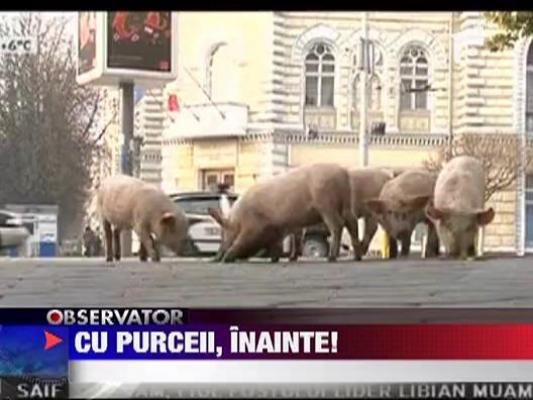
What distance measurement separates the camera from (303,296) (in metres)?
3.83

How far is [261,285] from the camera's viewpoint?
3861 millimetres

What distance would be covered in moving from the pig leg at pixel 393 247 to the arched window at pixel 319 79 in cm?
38

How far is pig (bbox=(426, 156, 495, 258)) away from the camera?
3.86 meters

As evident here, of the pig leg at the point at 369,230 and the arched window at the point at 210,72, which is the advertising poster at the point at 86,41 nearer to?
the arched window at the point at 210,72

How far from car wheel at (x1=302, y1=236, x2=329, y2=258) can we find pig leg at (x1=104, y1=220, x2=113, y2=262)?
49 cm

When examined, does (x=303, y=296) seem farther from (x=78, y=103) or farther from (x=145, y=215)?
(x=78, y=103)

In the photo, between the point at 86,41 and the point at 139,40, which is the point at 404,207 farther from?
the point at 86,41

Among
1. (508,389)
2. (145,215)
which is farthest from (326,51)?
(508,389)

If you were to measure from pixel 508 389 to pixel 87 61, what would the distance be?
132 centimetres

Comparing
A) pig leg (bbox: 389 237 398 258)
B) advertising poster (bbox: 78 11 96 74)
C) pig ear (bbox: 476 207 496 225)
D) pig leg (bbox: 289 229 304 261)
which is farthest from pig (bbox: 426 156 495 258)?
advertising poster (bbox: 78 11 96 74)

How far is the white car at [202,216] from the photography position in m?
3.89

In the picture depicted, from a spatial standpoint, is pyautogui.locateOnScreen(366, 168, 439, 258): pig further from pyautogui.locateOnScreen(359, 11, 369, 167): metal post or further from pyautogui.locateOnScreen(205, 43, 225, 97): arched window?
pyautogui.locateOnScreen(205, 43, 225, 97): arched window

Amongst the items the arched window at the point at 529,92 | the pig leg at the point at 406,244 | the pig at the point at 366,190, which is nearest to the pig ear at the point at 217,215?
the pig at the point at 366,190

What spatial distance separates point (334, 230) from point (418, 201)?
225mm
